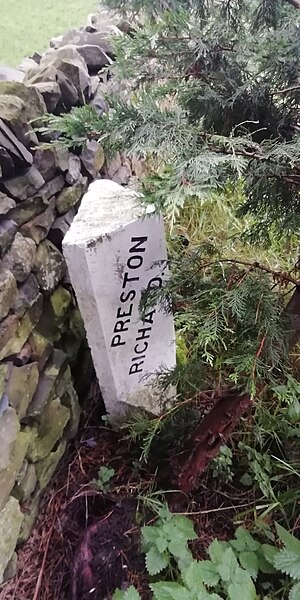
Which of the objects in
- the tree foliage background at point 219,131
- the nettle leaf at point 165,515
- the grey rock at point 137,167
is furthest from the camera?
the grey rock at point 137,167

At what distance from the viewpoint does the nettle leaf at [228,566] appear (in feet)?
3.49

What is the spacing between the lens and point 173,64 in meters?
Answer: 0.96

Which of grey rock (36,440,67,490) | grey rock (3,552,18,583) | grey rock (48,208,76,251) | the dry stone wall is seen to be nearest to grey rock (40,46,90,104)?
the dry stone wall

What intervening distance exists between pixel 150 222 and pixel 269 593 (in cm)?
87

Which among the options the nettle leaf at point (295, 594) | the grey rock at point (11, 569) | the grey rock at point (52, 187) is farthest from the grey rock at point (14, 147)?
the nettle leaf at point (295, 594)

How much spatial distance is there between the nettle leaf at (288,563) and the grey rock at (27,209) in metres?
0.89

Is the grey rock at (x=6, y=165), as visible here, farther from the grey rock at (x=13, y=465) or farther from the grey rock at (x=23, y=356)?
the grey rock at (x=13, y=465)

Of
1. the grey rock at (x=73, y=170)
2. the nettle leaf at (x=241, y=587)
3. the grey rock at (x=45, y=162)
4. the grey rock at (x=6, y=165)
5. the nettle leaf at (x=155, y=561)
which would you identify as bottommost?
the nettle leaf at (x=155, y=561)

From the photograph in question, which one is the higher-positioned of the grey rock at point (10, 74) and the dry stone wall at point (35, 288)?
the grey rock at point (10, 74)

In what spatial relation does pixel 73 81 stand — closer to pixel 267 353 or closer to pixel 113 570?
pixel 267 353

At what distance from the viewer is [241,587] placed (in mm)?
1033

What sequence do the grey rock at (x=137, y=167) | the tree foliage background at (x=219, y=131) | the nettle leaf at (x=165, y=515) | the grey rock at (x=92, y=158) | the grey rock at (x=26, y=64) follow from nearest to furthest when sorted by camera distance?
the tree foliage background at (x=219, y=131)
the nettle leaf at (x=165, y=515)
the grey rock at (x=92, y=158)
the grey rock at (x=26, y=64)
the grey rock at (x=137, y=167)

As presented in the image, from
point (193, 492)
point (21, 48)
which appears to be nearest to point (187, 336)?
point (193, 492)

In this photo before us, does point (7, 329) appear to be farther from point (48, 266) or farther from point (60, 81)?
point (60, 81)
